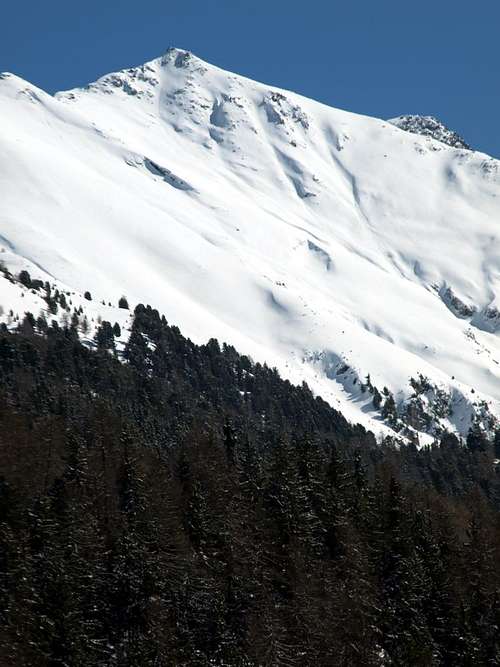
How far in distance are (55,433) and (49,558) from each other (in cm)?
2826

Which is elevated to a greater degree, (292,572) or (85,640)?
(292,572)

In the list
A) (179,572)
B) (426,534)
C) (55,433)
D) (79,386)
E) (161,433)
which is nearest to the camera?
(179,572)

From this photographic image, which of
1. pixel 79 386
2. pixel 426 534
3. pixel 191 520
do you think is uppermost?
pixel 426 534

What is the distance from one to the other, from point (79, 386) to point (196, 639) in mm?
117797

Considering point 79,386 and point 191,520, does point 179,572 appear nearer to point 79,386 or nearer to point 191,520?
point 191,520

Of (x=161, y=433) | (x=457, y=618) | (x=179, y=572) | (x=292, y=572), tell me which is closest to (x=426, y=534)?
(x=457, y=618)

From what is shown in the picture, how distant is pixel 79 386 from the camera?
170 metres

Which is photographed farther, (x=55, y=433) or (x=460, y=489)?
(x=460, y=489)

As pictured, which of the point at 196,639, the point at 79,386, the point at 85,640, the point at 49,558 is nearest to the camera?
the point at 85,640

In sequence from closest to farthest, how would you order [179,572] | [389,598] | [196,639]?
[196,639] < [179,572] < [389,598]

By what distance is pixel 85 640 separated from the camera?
48.2m

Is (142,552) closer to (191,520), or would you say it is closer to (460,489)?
(191,520)

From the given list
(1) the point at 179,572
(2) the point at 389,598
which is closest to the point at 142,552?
(1) the point at 179,572

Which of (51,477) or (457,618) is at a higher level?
(457,618)
